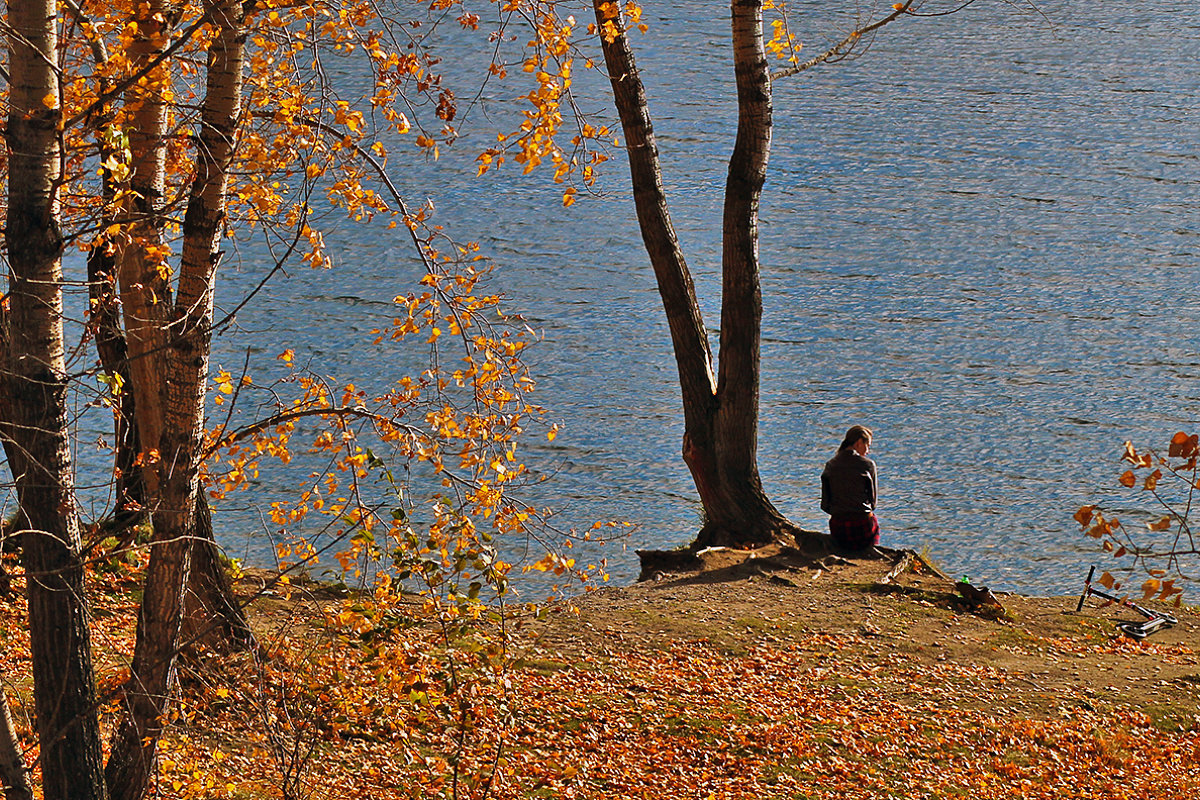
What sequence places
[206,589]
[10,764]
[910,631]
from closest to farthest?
[10,764] < [206,589] < [910,631]

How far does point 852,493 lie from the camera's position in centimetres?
932

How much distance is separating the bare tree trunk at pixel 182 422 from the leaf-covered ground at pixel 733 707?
0.28 meters

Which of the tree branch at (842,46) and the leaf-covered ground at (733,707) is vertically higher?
the tree branch at (842,46)

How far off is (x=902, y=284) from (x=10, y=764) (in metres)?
17.8

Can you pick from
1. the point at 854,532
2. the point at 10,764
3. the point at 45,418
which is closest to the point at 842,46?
the point at 854,532

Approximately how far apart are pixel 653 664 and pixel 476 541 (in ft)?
10.4

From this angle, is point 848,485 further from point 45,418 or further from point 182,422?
point 45,418

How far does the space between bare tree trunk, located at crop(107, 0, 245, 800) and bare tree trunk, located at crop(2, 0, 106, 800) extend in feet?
0.80

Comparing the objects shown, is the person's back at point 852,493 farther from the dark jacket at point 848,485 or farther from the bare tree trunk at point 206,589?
the bare tree trunk at point 206,589

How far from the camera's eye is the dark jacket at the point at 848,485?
9.11m

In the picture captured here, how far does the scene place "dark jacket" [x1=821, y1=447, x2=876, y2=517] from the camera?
9.11 m

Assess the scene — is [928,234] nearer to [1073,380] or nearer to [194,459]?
[1073,380]

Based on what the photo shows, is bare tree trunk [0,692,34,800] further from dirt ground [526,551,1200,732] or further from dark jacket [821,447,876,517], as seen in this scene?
dark jacket [821,447,876,517]

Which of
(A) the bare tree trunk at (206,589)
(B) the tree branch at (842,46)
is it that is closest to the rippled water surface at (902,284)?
(B) the tree branch at (842,46)
